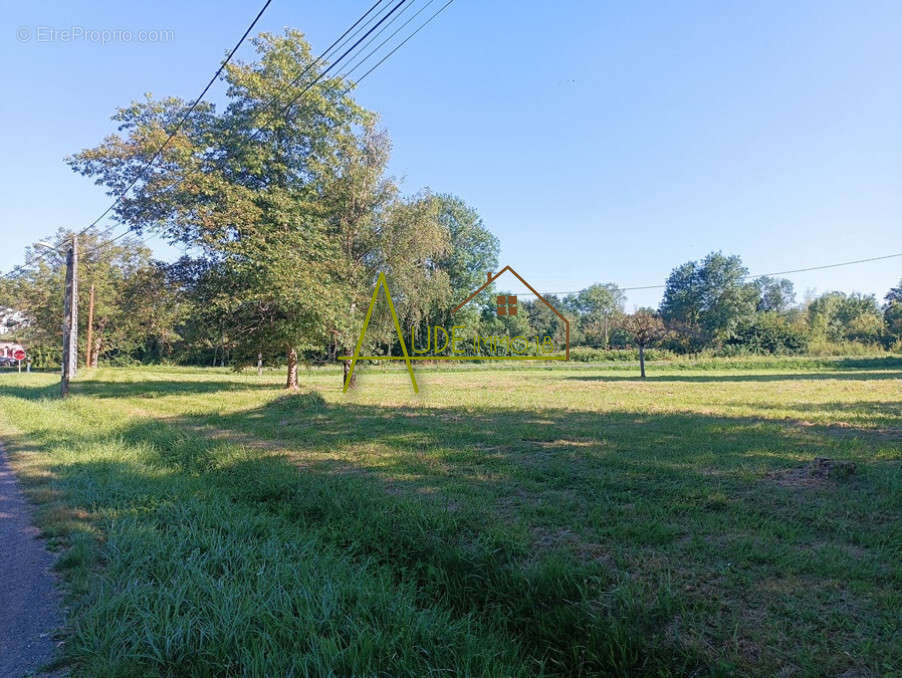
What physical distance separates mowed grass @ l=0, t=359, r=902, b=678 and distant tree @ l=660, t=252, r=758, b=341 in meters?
43.8

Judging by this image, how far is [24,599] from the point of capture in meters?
3.43

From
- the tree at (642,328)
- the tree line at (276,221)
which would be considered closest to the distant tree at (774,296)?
the tree at (642,328)

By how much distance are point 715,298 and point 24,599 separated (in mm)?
56541

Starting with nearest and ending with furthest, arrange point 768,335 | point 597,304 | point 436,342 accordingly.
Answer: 1. point 436,342
2. point 768,335
3. point 597,304

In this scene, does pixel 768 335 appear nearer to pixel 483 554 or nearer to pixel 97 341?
pixel 483 554

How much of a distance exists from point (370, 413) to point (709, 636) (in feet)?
33.9

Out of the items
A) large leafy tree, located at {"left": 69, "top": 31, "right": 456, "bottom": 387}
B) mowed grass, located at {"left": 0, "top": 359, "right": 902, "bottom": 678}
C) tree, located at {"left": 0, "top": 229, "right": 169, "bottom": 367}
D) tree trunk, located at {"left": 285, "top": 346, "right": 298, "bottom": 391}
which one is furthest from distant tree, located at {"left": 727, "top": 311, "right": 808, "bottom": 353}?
tree, located at {"left": 0, "top": 229, "right": 169, "bottom": 367}

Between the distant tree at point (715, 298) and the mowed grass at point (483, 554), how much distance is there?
43786mm

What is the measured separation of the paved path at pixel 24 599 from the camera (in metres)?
2.79

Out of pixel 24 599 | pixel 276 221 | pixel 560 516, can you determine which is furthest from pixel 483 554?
pixel 276 221

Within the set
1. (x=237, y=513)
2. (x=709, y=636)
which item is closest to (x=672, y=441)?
(x=709, y=636)

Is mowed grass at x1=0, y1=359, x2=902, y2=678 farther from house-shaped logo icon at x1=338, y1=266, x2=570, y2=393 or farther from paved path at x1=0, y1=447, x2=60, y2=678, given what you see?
house-shaped logo icon at x1=338, y1=266, x2=570, y2=393

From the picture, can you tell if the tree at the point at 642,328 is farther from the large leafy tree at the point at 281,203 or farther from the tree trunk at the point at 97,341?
the tree trunk at the point at 97,341

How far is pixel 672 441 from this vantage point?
25.8ft
